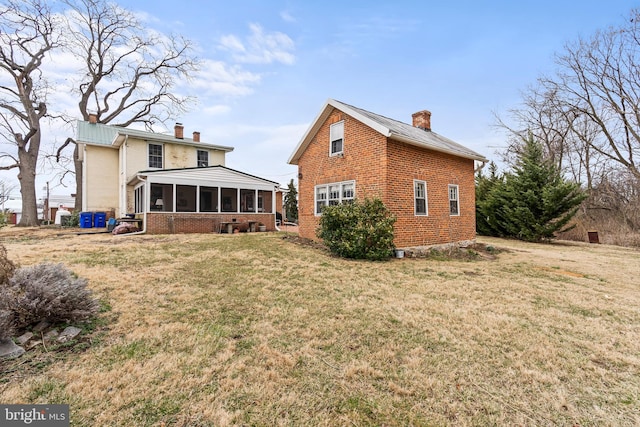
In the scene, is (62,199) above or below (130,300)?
above

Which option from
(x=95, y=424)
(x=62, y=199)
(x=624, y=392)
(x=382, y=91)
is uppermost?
(x=382, y=91)

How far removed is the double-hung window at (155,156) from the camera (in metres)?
17.3

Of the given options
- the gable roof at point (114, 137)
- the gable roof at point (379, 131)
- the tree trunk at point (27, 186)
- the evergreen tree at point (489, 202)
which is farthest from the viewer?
the tree trunk at point (27, 186)

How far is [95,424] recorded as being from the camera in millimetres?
1888

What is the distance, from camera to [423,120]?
44.9ft

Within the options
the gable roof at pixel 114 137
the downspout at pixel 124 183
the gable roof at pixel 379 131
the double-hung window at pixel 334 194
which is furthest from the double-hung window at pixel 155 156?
the double-hung window at pixel 334 194

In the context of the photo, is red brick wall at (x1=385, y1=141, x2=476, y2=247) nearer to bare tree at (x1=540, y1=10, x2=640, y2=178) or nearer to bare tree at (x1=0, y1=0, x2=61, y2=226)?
bare tree at (x1=540, y1=10, x2=640, y2=178)

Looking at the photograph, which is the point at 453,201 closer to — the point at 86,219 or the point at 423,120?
the point at 423,120

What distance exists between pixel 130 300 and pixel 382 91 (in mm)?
14044

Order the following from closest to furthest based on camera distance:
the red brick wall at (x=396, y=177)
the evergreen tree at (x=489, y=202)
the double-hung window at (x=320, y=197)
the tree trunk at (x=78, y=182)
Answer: the red brick wall at (x=396, y=177) < the double-hung window at (x=320, y=197) < the evergreen tree at (x=489, y=202) < the tree trunk at (x=78, y=182)

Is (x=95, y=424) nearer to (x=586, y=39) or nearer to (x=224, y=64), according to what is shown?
(x=224, y=64)

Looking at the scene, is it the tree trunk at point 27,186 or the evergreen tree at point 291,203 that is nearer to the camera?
the tree trunk at point 27,186

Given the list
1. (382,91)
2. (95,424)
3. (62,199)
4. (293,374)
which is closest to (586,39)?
(382,91)

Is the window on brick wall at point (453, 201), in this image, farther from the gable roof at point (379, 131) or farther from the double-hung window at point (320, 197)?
the double-hung window at point (320, 197)
